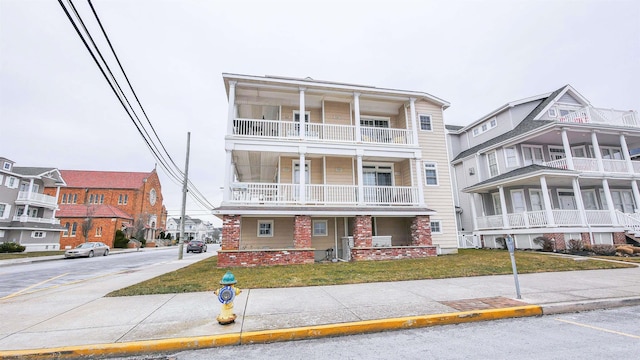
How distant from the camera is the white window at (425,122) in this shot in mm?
16781

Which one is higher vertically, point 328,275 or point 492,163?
point 492,163

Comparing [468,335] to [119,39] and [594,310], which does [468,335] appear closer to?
[594,310]

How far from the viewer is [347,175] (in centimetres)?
1531

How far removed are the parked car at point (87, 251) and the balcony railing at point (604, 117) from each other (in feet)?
121

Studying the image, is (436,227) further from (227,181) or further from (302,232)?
(227,181)

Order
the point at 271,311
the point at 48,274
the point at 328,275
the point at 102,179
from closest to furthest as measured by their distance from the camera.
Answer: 1. the point at 271,311
2. the point at 328,275
3. the point at 48,274
4. the point at 102,179

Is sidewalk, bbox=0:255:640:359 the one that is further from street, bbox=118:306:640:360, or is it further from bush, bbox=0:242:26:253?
bush, bbox=0:242:26:253

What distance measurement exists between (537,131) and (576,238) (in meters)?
6.21

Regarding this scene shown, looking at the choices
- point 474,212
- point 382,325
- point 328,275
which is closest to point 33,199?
point 328,275

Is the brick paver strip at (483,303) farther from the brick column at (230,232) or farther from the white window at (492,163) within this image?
the white window at (492,163)

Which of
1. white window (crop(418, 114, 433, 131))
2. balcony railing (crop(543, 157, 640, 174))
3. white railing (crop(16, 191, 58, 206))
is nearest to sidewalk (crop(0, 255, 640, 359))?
white window (crop(418, 114, 433, 131))

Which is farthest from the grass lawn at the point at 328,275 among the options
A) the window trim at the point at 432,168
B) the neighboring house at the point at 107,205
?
the neighboring house at the point at 107,205

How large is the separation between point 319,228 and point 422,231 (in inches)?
196

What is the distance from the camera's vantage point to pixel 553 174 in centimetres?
1537
